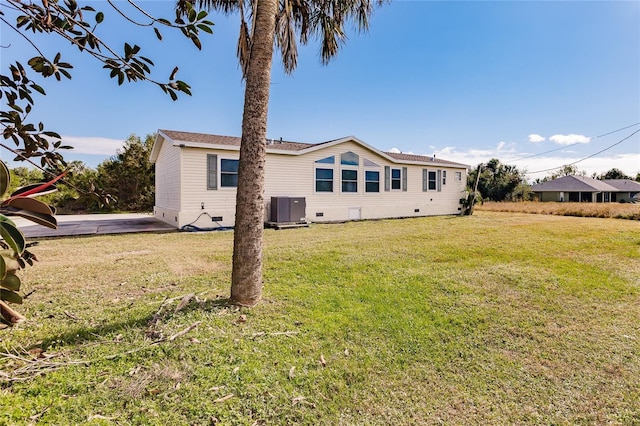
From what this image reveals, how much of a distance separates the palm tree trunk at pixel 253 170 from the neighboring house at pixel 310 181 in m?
7.83

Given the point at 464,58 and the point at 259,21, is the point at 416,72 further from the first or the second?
the point at 259,21

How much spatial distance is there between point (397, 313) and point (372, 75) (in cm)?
1208

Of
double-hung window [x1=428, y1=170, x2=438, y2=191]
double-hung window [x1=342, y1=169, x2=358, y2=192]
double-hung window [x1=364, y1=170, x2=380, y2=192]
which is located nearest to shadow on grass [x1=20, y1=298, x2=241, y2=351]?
double-hung window [x1=342, y1=169, x2=358, y2=192]

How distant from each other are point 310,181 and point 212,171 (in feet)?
14.1

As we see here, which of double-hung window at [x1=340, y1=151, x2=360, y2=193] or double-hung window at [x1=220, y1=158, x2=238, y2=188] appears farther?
double-hung window at [x1=340, y1=151, x2=360, y2=193]

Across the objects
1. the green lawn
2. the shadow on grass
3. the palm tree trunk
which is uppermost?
the palm tree trunk

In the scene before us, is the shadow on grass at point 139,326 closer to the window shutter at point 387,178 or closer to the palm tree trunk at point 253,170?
the palm tree trunk at point 253,170

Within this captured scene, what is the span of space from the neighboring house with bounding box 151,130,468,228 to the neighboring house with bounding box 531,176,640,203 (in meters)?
27.5

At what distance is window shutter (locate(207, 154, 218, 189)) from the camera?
1114 centimetres

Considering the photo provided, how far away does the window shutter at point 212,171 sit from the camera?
11.1 metres

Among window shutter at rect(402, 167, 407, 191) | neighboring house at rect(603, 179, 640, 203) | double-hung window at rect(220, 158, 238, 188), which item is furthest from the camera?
neighboring house at rect(603, 179, 640, 203)

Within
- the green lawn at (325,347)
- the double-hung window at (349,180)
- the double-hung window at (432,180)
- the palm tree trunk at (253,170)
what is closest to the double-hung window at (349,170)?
the double-hung window at (349,180)

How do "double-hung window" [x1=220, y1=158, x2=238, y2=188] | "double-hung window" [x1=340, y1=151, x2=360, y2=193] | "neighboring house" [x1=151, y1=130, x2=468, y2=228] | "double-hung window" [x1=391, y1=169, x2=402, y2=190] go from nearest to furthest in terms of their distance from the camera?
1. "neighboring house" [x1=151, y1=130, x2=468, y2=228]
2. "double-hung window" [x1=220, y1=158, x2=238, y2=188]
3. "double-hung window" [x1=340, y1=151, x2=360, y2=193]
4. "double-hung window" [x1=391, y1=169, x2=402, y2=190]

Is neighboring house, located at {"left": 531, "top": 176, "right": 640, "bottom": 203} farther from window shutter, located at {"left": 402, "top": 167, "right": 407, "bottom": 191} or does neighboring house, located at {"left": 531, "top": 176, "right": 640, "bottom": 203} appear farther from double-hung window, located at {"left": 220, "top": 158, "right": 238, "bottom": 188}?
double-hung window, located at {"left": 220, "top": 158, "right": 238, "bottom": 188}
